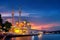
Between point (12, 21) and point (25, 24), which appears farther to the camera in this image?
point (25, 24)

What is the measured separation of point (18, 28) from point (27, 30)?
8.46 meters

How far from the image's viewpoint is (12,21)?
14438cm

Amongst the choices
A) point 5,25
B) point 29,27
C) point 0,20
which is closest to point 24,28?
point 29,27

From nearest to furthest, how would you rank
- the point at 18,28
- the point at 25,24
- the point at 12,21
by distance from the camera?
the point at 12,21 < the point at 18,28 < the point at 25,24

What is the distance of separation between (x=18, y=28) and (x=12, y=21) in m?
38.1

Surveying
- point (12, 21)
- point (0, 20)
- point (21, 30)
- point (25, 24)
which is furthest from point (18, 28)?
point (0, 20)

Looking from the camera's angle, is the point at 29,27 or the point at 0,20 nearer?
the point at 0,20

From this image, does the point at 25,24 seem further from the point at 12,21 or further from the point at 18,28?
the point at 12,21

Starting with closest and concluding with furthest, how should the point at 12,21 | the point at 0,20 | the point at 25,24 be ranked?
the point at 0,20 → the point at 12,21 → the point at 25,24

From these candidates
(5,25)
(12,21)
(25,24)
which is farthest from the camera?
(25,24)

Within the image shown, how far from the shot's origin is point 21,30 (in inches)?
7279

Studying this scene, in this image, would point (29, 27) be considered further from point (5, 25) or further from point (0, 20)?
point (0, 20)

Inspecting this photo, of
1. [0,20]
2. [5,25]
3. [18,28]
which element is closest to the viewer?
[0,20]

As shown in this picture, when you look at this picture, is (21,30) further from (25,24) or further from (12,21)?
(12,21)
